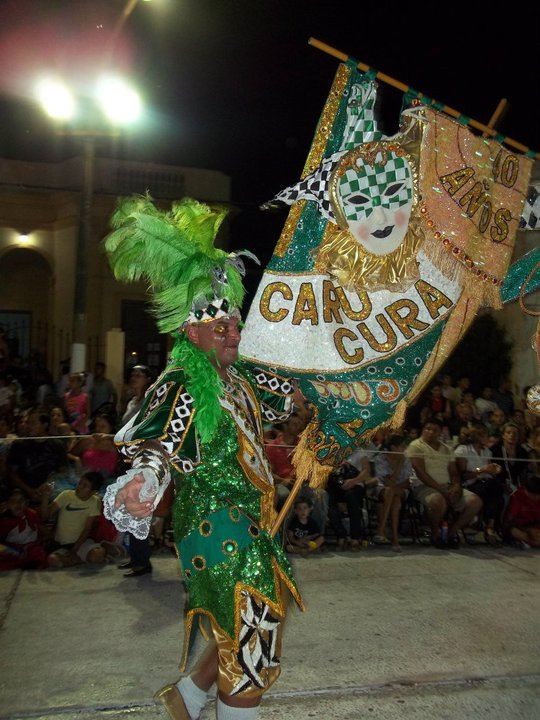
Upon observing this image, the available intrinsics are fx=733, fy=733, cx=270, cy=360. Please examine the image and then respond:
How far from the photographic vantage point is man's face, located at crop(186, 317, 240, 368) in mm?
2957

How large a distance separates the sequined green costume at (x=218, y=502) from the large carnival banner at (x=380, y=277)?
0.78 m

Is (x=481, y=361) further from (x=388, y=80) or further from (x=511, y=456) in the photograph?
(x=388, y=80)

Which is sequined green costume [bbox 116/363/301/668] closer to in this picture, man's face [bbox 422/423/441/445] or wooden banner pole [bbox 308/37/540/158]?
wooden banner pole [bbox 308/37/540/158]

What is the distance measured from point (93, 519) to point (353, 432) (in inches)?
139

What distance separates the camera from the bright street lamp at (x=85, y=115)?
8516mm

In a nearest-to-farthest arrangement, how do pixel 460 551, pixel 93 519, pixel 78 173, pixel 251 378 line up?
pixel 251 378 → pixel 93 519 → pixel 460 551 → pixel 78 173

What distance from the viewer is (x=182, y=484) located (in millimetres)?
2912

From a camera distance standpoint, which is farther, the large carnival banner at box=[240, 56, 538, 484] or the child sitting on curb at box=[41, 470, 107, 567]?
the child sitting on curb at box=[41, 470, 107, 567]

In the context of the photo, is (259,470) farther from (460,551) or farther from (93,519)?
(460,551)

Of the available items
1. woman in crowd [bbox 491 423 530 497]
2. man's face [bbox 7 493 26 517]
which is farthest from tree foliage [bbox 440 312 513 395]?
man's face [bbox 7 493 26 517]

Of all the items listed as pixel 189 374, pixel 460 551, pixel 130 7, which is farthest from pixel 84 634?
pixel 130 7

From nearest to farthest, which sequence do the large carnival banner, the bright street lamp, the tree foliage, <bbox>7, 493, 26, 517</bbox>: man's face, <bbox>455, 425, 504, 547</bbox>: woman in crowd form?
the large carnival banner < <bbox>7, 493, 26, 517</bbox>: man's face < <bbox>455, 425, 504, 547</bbox>: woman in crowd < the bright street lamp < the tree foliage

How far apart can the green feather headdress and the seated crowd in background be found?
2.85 meters

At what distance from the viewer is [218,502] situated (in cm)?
280
